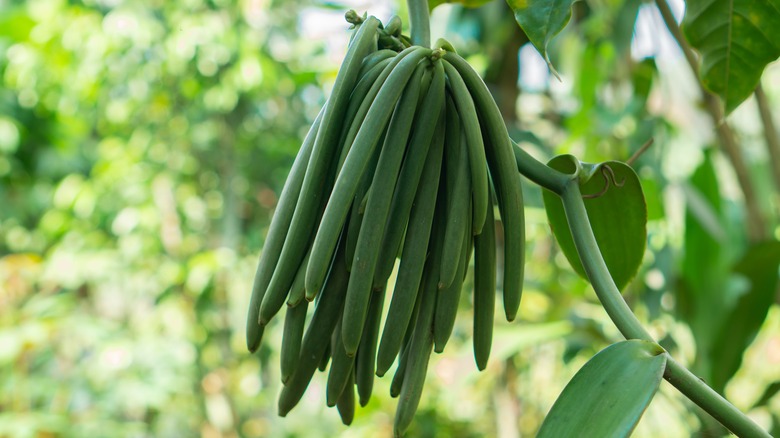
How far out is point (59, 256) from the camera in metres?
2.00

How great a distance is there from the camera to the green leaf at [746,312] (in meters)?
1.00

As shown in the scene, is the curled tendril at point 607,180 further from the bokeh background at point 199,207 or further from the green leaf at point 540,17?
the bokeh background at point 199,207

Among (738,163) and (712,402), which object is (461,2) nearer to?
(712,402)

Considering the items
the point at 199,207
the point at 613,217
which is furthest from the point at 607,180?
the point at 199,207

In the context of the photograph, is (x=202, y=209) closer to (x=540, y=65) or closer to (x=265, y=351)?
(x=265, y=351)

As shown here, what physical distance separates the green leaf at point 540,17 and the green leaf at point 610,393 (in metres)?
0.13

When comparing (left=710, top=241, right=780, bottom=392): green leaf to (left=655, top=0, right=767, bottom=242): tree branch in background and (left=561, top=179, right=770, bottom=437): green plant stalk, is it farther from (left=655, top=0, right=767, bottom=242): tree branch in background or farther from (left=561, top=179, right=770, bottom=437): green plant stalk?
(left=561, top=179, right=770, bottom=437): green plant stalk

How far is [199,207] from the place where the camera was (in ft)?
7.20

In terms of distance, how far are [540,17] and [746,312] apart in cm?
88

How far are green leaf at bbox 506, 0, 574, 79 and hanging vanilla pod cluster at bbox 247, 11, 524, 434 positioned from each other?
53 millimetres

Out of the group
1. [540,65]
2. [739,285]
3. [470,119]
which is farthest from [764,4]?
[540,65]

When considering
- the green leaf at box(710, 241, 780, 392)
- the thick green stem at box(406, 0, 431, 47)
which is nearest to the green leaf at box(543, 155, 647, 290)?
the thick green stem at box(406, 0, 431, 47)

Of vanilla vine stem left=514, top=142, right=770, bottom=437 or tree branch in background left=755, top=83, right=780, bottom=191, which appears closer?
vanilla vine stem left=514, top=142, right=770, bottom=437

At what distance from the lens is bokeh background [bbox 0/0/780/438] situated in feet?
5.16
